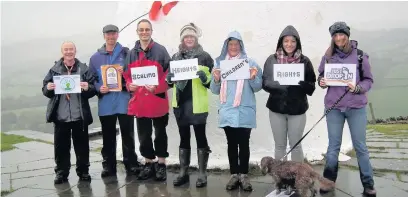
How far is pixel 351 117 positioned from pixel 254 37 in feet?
6.18

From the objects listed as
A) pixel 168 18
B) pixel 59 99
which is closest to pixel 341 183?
pixel 168 18

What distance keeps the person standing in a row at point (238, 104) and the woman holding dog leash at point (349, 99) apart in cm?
78

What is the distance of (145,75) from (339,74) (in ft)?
7.41

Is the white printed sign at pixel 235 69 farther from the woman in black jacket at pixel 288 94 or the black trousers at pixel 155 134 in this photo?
the black trousers at pixel 155 134

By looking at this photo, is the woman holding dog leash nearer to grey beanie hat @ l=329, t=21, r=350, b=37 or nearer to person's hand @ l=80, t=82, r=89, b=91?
grey beanie hat @ l=329, t=21, r=350, b=37

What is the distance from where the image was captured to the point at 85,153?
5867mm

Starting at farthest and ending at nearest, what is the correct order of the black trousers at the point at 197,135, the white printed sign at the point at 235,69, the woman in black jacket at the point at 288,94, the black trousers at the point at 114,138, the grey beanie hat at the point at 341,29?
1. the black trousers at the point at 114,138
2. the black trousers at the point at 197,135
3. the white printed sign at the point at 235,69
4. the woman in black jacket at the point at 288,94
5. the grey beanie hat at the point at 341,29

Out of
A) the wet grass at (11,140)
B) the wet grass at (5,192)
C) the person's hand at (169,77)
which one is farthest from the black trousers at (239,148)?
the wet grass at (11,140)

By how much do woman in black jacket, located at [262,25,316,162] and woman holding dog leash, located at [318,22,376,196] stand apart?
0.22 meters

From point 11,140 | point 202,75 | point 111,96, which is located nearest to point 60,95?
point 111,96

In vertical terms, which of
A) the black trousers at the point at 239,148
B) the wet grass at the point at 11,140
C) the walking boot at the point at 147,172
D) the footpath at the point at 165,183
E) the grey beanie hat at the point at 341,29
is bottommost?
A: the footpath at the point at 165,183

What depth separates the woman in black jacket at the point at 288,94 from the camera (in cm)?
469

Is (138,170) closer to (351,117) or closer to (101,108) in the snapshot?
(101,108)

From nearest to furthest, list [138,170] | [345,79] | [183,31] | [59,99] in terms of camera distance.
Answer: [345,79]
[183,31]
[59,99]
[138,170]
